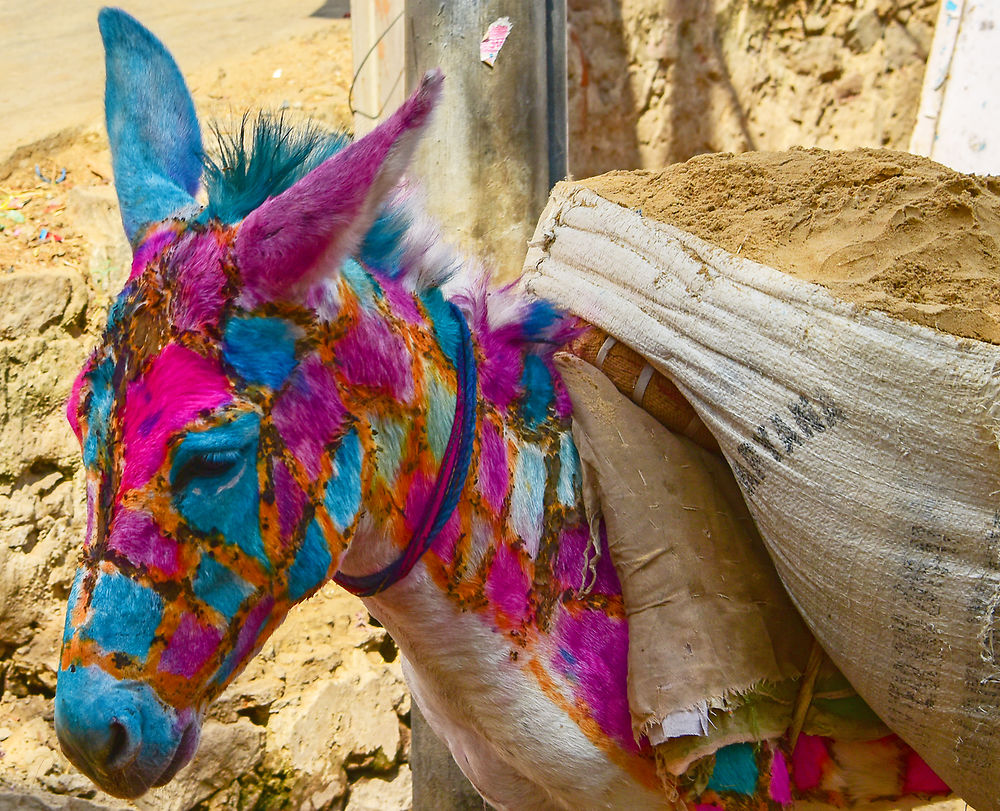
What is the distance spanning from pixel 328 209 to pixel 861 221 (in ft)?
3.14

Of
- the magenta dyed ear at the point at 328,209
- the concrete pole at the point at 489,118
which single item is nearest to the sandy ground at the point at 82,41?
the concrete pole at the point at 489,118

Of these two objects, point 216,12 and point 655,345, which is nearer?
point 655,345

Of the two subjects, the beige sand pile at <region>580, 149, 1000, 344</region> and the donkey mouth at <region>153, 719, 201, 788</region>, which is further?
the beige sand pile at <region>580, 149, 1000, 344</region>

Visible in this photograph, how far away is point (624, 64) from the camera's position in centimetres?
572

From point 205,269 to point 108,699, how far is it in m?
0.60

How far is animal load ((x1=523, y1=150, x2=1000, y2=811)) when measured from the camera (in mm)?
1439

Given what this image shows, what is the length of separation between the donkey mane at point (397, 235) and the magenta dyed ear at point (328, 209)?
14 centimetres

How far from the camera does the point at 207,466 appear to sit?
1.28m

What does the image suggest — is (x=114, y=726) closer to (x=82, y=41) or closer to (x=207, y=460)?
(x=207, y=460)

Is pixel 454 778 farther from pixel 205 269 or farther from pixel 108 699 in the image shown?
pixel 205 269

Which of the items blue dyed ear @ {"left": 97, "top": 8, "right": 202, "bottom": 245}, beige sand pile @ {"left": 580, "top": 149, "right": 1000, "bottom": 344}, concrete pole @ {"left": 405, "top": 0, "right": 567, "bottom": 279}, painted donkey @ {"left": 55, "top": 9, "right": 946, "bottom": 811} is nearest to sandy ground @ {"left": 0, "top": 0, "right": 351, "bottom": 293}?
concrete pole @ {"left": 405, "top": 0, "right": 567, "bottom": 279}

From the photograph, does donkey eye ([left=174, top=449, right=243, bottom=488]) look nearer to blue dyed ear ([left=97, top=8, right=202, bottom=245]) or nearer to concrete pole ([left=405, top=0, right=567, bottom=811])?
blue dyed ear ([left=97, top=8, right=202, bottom=245])

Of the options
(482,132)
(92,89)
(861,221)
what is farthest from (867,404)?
(92,89)

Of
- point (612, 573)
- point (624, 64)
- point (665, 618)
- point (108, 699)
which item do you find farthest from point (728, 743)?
point (624, 64)
